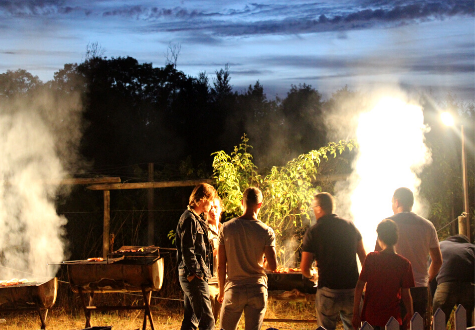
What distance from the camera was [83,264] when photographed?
5.65 meters

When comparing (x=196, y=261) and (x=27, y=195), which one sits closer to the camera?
(x=196, y=261)

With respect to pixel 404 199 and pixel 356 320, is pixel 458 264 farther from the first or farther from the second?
pixel 356 320

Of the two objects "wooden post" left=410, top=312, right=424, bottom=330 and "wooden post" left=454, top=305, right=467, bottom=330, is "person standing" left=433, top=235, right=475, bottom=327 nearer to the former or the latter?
"wooden post" left=454, top=305, right=467, bottom=330

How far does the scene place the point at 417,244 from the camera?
420cm

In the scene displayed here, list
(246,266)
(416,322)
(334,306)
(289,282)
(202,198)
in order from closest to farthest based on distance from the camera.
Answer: (416,322)
(334,306)
(246,266)
(202,198)
(289,282)

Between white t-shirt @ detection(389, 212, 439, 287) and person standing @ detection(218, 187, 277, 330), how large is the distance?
1229 millimetres

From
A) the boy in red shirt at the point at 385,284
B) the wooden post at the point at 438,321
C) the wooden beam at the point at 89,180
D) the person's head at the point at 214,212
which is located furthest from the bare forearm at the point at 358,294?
the wooden beam at the point at 89,180

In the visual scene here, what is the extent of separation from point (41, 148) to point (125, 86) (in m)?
9.39

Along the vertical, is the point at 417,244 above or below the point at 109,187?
below

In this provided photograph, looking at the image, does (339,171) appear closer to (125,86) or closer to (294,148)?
(294,148)

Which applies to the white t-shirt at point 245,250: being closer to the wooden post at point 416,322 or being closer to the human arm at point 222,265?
the human arm at point 222,265

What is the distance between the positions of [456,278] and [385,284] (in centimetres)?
173

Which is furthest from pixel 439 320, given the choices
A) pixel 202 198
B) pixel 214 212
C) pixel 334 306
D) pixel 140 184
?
pixel 140 184

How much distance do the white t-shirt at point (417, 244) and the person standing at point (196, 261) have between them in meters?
1.93
